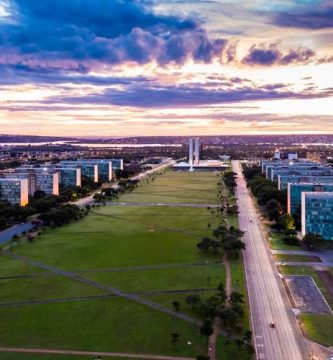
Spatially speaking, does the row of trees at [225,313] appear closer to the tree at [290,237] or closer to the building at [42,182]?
the tree at [290,237]

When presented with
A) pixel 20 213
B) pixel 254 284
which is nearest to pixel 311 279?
pixel 254 284

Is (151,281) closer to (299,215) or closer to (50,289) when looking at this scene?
(50,289)

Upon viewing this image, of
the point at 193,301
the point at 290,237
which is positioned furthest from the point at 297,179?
the point at 193,301

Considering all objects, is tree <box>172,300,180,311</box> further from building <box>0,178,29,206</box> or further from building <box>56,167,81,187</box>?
building <box>56,167,81,187</box>

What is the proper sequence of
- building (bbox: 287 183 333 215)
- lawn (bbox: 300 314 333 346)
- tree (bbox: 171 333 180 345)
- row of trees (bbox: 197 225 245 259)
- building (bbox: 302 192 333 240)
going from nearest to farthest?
1. tree (bbox: 171 333 180 345)
2. lawn (bbox: 300 314 333 346)
3. row of trees (bbox: 197 225 245 259)
4. building (bbox: 302 192 333 240)
5. building (bbox: 287 183 333 215)

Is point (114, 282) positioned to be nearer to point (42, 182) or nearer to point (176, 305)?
point (176, 305)

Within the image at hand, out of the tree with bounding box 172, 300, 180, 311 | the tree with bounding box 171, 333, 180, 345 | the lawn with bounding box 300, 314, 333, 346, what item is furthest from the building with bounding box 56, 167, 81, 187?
the tree with bounding box 171, 333, 180, 345

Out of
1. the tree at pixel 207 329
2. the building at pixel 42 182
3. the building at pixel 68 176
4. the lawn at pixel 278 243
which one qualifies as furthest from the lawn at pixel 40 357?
the building at pixel 68 176

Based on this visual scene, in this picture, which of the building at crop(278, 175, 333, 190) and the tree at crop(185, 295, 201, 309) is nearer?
the tree at crop(185, 295, 201, 309)
